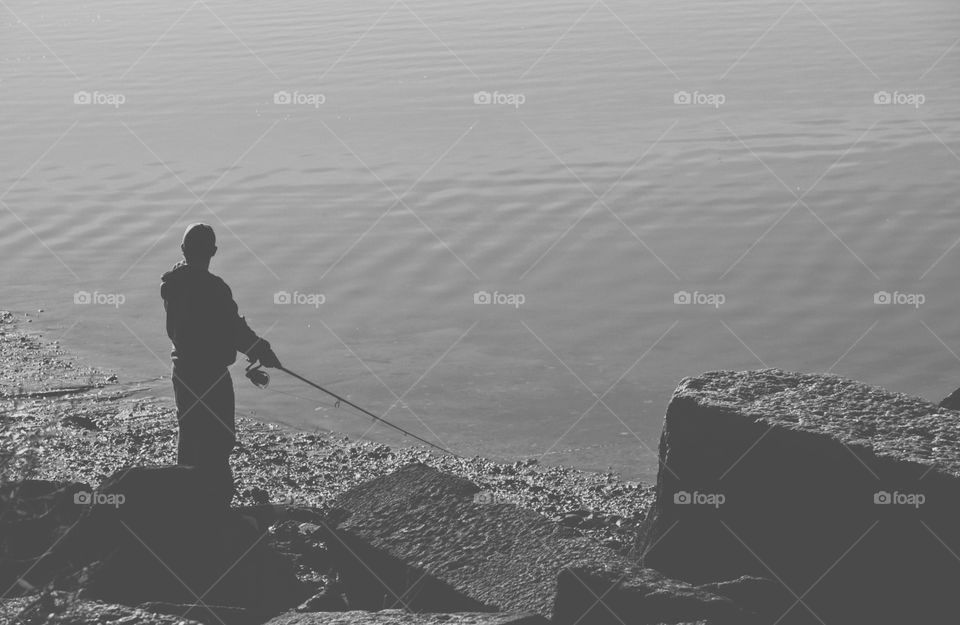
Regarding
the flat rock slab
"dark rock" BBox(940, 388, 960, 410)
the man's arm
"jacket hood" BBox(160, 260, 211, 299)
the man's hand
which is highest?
"jacket hood" BBox(160, 260, 211, 299)

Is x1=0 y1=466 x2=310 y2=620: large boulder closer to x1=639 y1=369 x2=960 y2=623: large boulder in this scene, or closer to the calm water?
x1=639 y1=369 x2=960 y2=623: large boulder

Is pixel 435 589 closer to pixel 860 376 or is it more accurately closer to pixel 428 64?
pixel 860 376

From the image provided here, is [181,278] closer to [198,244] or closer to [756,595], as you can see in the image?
[198,244]

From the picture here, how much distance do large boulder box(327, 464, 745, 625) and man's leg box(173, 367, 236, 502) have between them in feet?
3.28

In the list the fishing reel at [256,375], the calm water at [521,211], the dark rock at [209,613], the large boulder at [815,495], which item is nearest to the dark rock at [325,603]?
the dark rock at [209,613]

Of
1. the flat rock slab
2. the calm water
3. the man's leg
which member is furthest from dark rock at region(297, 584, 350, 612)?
the calm water

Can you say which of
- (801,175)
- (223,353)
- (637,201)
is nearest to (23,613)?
(223,353)

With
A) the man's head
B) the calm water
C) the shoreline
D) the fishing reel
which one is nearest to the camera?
the man's head

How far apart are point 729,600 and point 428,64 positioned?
21027mm

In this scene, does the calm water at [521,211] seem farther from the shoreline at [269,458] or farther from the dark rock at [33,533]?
the dark rock at [33,533]

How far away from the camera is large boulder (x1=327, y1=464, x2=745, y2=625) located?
5.61 m

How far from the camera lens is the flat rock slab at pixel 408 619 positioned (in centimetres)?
552

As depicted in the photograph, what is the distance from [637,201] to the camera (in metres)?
15.9

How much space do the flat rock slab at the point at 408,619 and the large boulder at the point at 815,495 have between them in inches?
50.2
